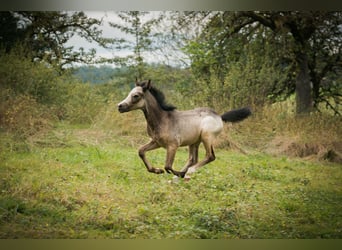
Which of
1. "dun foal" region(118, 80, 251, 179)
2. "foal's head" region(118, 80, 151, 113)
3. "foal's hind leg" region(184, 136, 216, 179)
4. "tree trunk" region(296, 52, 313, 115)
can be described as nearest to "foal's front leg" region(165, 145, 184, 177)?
"dun foal" region(118, 80, 251, 179)

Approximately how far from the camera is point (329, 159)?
16.4ft

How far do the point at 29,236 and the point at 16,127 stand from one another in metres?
1.03

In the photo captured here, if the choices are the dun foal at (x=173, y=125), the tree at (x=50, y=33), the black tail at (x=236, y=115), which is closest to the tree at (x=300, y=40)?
the black tail at (x=236, y=115)

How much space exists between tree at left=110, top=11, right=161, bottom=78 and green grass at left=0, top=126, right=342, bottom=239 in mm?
755

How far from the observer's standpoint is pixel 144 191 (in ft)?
16.0

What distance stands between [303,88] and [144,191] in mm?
1864

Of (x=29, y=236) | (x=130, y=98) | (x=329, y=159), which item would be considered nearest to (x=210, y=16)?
(x=130, y=98)

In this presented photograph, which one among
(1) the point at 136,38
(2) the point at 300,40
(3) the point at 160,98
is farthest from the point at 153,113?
(2) the point at 300,40

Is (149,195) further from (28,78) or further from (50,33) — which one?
(50,33)

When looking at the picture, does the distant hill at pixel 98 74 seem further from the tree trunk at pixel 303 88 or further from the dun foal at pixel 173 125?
the tree trunk at pixel 303 88

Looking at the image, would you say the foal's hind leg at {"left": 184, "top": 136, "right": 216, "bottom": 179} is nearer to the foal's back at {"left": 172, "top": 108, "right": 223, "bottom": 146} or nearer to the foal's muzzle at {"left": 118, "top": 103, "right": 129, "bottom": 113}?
the foal's back at {"left": 172, "top": 108, "right": 223, "bottom": 146}

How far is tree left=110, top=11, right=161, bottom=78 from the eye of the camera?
498cm

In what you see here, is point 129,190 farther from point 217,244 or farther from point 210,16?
point 210,16

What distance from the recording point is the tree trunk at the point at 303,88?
5.20m
